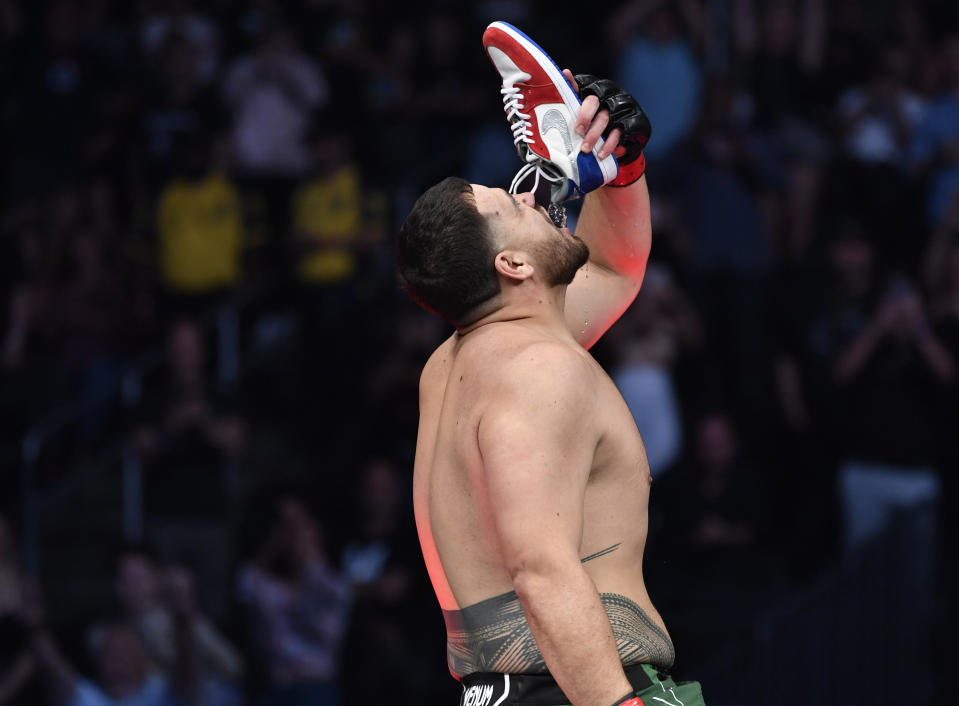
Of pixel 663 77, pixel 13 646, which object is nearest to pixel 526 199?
pixel 13 646

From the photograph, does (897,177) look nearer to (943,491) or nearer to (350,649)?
(943,491)

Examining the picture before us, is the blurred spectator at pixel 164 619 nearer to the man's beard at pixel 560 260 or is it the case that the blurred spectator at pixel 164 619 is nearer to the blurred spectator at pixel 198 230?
the blurred spectator at pixel 198 230

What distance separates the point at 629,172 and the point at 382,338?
199 inches

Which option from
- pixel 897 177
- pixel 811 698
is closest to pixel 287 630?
pixel 811 698

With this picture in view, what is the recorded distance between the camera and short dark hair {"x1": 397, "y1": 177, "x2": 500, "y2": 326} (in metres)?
2.97

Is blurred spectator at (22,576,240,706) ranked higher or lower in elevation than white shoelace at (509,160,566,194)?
lower

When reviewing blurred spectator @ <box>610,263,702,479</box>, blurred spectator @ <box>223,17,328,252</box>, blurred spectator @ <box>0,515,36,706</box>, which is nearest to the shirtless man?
blurred spectator @ <box>610,263,702,479</box>

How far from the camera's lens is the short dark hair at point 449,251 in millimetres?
2971

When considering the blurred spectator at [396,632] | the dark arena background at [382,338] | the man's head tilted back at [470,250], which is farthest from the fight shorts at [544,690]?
the blurred spectator at [396,632]

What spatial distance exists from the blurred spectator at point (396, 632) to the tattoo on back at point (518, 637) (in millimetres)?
3830

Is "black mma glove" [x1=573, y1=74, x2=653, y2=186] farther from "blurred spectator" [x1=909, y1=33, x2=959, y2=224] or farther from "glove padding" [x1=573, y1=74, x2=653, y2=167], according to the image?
"blurred spectator" [x1=909, y1=33, x2=959, y2=224]

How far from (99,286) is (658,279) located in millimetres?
3367

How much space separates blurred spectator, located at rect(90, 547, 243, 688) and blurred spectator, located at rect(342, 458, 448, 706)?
0.79 m

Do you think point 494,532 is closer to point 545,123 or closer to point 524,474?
point 524,474
